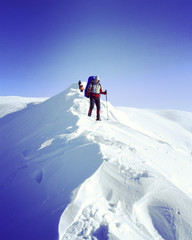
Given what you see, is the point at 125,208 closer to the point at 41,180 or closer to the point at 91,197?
the point at 91,197

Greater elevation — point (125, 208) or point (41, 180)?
point (125, 208)

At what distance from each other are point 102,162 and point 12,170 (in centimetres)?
378

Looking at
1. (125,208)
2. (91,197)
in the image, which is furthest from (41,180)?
(125,208)

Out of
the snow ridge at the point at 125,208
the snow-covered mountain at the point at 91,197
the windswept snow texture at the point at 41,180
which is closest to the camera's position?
the snow ridge at the point at 125,208

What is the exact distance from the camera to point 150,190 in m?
4.16

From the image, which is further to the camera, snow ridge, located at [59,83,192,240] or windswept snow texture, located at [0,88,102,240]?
windswept snow texture, located at [0,88,102,240]

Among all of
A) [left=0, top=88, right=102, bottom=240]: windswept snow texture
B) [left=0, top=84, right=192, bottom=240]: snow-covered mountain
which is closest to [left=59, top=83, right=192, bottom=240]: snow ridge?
[left=0, top=84, right=192, bottom=240]: snow-covered mountain

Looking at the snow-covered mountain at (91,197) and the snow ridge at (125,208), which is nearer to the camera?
the snow ridge at (125,208)

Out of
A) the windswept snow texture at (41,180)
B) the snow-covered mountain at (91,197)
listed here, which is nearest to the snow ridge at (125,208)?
the snow-covered mountain at (91,197)

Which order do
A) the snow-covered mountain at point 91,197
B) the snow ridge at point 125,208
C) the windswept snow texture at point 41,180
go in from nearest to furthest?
the snow ridge at point 125,208 → the snow-covered mountain at point 91,197 → the windswept snow texture at point 41,180

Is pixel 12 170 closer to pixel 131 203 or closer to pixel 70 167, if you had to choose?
pixel 70 167

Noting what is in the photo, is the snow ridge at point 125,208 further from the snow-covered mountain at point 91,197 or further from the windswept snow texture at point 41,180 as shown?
the windswept snow texture at point 41,180

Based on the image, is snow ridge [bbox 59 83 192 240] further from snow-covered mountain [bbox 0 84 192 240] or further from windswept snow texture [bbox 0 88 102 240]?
windswept snow texture [bbox 0 88 102 240]

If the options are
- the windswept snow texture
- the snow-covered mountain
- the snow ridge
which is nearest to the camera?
the snow ridge
